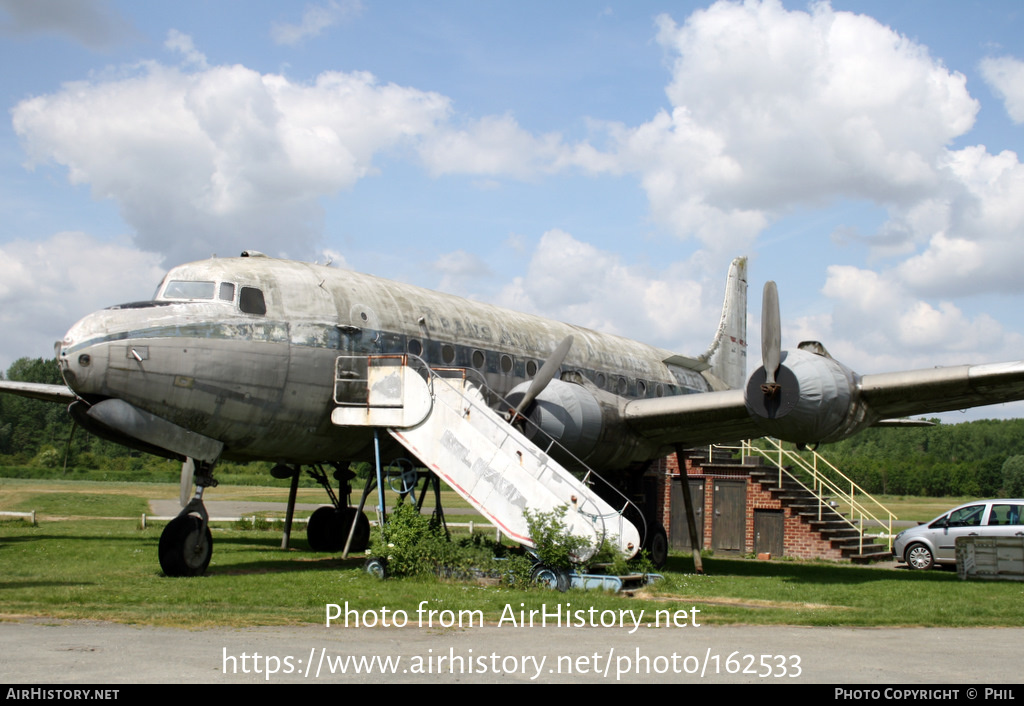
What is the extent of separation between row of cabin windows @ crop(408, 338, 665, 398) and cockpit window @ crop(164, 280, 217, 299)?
3.26m

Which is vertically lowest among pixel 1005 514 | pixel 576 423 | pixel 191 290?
pixel 1005 514

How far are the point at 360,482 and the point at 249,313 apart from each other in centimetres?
6083

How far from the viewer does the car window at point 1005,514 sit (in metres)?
17.8

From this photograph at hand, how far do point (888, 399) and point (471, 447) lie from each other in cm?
647

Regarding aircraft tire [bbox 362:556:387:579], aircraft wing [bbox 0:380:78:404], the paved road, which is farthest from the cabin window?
aircraft wing [bbox 0:380:78:404]

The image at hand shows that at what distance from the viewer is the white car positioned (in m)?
17.8

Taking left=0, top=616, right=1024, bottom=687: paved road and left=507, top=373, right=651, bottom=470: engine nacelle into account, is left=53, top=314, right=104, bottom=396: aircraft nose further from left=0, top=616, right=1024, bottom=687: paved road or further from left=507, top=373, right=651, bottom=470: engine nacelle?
left=507, top=373, right=651, bottom=470: engine nacelle

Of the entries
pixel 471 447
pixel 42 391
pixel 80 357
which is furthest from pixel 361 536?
pixel 80 357

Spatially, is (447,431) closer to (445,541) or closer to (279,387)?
(445,541)

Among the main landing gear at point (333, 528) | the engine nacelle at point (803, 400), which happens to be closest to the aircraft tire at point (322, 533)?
the main landing gear at point (333, 528)

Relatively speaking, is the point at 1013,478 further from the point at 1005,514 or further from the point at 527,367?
the point at 527,367

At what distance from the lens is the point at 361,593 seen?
10.9 metres

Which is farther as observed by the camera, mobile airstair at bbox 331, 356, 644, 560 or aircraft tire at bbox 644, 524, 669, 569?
aircraft tire at bbox 644, 524, 669, 569
